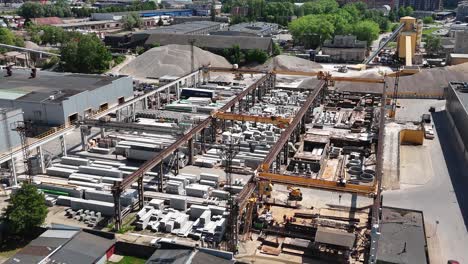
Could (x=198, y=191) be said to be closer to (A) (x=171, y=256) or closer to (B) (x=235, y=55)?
(A) (x=171, y=256)

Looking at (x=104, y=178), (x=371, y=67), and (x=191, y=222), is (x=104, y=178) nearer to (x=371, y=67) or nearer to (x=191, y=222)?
(x=191, y=222)

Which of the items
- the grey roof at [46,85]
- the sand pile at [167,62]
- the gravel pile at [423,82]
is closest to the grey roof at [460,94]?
the gravel pile at [423,82]

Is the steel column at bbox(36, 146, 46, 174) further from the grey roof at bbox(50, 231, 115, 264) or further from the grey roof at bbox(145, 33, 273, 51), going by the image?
the grey roof at bbox(145, 33, 273, 51)

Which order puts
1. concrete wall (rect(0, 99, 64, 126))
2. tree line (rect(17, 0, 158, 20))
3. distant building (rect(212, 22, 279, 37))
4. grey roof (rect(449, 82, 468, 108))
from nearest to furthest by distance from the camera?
concrete wall (rect(0, 99, 64, 126)) < grey roof (rect(449, 82, 468, 108)) < distant building (rect(212, 22, 279, 37)) < tree line (rect(17, 0, 158, 20))

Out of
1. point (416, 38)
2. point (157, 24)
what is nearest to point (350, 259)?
point (416, 38)

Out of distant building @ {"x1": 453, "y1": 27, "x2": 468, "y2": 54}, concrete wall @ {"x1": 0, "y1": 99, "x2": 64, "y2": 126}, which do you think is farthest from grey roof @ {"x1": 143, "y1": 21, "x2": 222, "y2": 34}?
concrete wall @ {"x1": 0, "y1": 99, "x2": 64, "y2": 126}

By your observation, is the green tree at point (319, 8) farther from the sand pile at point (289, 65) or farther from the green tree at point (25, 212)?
the green tree at point (25, 212)

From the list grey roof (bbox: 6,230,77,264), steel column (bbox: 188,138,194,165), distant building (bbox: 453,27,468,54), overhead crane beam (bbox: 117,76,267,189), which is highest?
distant building (bbox: 453,27,468,54)
